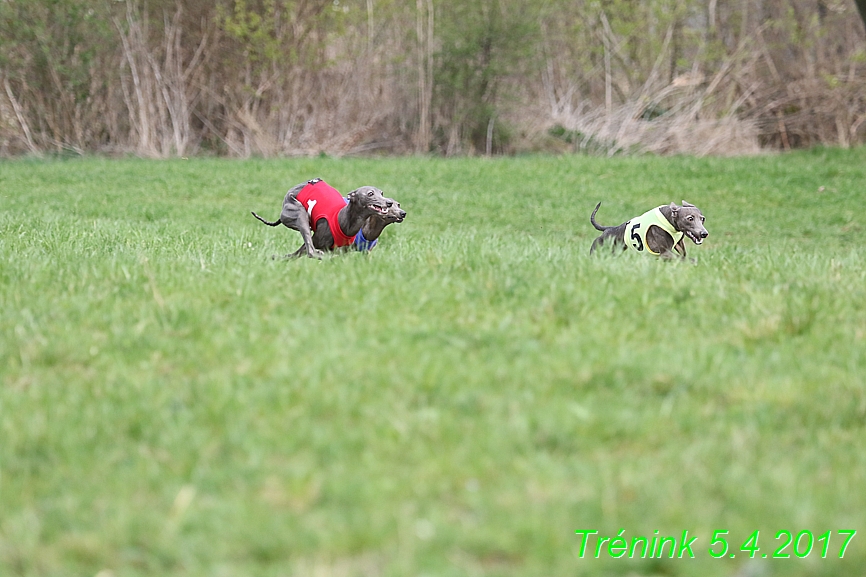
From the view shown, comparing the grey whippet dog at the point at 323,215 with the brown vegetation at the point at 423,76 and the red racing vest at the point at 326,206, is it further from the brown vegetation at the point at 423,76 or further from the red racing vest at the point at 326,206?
the brown vegetation at the point at 423,76

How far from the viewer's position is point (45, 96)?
21.0m

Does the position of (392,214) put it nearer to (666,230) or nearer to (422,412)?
(666,230)

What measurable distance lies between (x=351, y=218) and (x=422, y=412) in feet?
11.7

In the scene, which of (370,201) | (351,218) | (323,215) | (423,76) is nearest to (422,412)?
(370,201)

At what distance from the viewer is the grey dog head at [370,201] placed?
671 centimetres

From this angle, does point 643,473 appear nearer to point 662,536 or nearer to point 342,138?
point 662,536

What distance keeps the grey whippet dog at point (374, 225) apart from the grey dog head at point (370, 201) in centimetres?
4

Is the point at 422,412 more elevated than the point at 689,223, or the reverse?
the point at 689,223

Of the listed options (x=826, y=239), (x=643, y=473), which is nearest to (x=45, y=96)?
(x=826, y=239)

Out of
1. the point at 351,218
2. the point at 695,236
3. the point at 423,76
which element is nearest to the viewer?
the point at 351,218

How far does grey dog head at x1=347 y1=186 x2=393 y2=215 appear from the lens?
6.71 metres

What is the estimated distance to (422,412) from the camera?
11.7 ft

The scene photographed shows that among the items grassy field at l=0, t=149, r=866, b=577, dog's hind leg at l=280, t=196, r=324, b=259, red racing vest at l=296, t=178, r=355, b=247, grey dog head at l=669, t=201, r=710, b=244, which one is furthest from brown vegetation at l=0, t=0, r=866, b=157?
grassy field at l=0, t=149, r=866, b=577

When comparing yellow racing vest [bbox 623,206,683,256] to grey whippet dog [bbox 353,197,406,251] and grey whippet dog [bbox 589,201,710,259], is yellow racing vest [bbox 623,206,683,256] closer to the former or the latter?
grey whippet dog [bbox 589,201,710,259]
